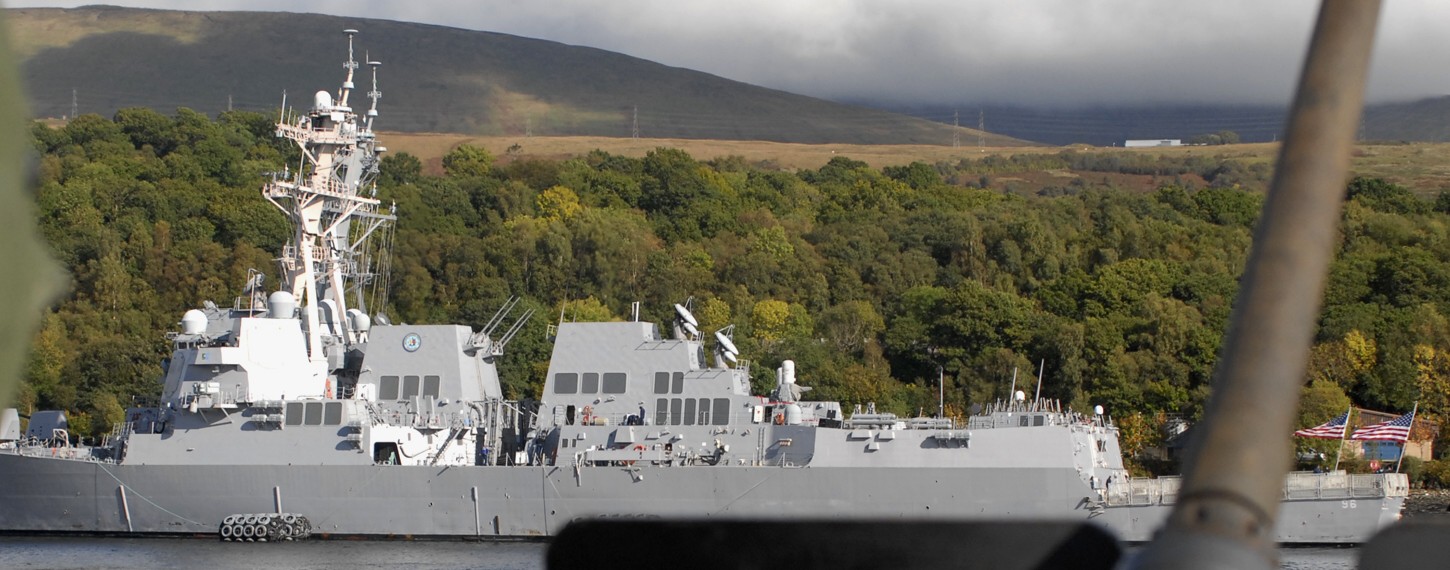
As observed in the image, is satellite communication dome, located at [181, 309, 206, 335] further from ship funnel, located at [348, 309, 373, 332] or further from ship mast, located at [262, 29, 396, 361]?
ship funnel, located at [348, 309, 373, 332]

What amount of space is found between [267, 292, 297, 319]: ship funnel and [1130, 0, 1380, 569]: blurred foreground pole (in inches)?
1233

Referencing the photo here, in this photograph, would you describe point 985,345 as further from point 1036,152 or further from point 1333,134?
point 1036,152

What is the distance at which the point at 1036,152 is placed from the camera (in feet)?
358

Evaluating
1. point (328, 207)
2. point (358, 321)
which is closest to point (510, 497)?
point (358, 321)

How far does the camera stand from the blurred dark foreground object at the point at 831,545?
4.79 feet

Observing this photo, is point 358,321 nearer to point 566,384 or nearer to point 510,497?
point 566,384

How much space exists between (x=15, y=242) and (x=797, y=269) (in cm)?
5990

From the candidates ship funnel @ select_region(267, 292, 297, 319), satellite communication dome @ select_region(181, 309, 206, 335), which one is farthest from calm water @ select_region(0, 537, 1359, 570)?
ship funnel @ select_region(267, 292, 297, 319)

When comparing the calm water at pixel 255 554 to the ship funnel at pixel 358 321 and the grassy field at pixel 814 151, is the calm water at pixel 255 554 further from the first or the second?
the grassy field at pixel 814 151

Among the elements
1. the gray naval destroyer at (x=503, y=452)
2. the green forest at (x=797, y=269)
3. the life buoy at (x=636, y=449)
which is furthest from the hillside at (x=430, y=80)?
the life buoy at (x=636, y=449)

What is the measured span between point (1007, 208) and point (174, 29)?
267 feet

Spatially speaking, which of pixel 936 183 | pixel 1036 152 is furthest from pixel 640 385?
pixel 1036 152

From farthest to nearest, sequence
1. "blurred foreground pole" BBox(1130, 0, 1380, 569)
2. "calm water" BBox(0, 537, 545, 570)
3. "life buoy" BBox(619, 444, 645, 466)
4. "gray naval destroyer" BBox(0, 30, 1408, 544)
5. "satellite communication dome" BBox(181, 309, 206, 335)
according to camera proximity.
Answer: "satellite communication dome" BBox(181, 309, 206, 335), "life buoy" BBox(619, 444, 645, 466), "gray naval destroyer" BBox(0, 30, 1408, 544), "calm water" BBox(0, 537, 545, 570), "blurred foreground pole" BBox(1130, 0, 1380, 569)

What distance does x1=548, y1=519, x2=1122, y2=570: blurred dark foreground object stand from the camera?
4.79ft
